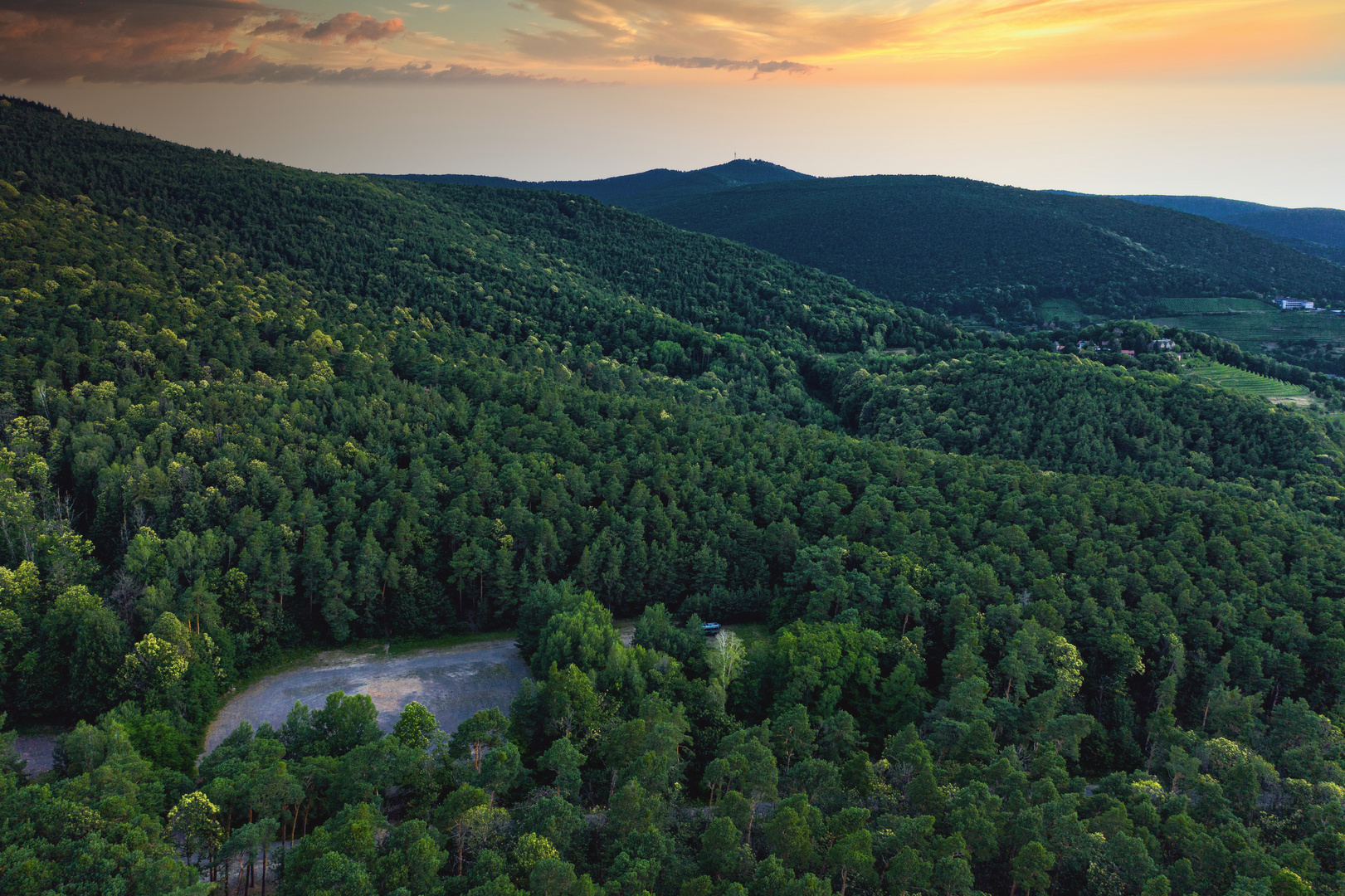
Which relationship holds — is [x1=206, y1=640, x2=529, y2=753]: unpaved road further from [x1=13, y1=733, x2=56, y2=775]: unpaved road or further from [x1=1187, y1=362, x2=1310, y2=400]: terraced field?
[x1=1187, y1=362, x2=1310, y2=400]: terraced field

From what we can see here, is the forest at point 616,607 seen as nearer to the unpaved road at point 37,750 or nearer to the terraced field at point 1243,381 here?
the unpaved road at point 37,750

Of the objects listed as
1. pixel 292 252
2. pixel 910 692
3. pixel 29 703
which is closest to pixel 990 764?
pixel 910 692

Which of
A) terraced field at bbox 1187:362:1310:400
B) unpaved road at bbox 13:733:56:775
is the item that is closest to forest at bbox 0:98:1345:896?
unpaved road at bbox 13:733:56:775

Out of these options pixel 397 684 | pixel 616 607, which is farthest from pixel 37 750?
pixel 616 607

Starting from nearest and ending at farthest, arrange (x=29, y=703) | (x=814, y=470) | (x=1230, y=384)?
1. (x=29, y=703)
2. (x=814, y=470)
3. (x=1230, y=384)

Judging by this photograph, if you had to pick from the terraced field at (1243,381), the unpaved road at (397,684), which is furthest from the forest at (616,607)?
the terraced field at (1243,381)

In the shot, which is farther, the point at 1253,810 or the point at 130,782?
the point at 1253,810

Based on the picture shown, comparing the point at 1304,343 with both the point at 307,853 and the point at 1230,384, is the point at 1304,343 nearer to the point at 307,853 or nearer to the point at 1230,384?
the point at 1230,384
